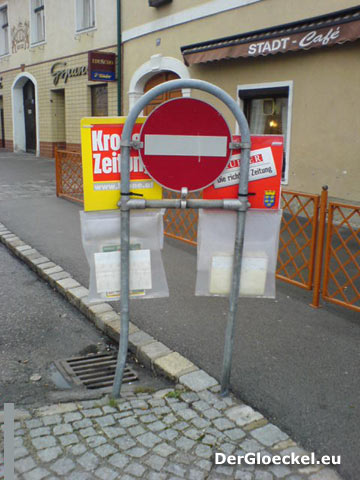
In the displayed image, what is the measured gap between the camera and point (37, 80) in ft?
68.5

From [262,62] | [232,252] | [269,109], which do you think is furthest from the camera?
[269,109]

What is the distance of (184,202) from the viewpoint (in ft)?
9.68

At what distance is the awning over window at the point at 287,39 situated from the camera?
7.81m

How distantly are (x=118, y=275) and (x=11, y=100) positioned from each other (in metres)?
23.0

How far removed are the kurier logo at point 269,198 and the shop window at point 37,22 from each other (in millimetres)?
19663

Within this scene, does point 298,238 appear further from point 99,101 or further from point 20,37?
point 20,37

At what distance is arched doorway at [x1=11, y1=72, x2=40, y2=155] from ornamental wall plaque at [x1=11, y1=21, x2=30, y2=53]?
129cm

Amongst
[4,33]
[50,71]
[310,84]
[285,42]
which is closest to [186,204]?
[285,42]

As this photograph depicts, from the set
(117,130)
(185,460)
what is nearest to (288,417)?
(185,460)

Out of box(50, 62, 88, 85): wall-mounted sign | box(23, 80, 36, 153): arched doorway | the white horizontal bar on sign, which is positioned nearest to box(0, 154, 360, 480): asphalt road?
the white horizontal bar on sign

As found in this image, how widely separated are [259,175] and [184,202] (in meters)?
0.51

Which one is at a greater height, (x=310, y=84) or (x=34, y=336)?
(x=310, y=84)

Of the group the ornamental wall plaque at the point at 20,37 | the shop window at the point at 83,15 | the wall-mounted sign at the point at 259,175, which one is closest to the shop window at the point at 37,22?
the ornamental wall plaque at the point at 20,37

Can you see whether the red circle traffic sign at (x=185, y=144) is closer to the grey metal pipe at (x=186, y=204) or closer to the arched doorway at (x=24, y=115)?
the grey metal pipe at (x=186, y=204)
